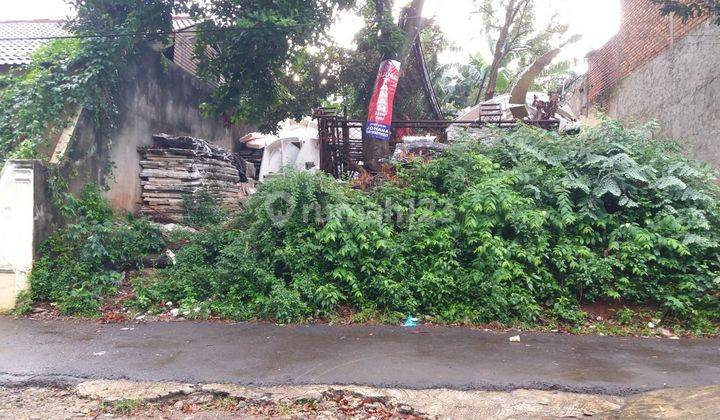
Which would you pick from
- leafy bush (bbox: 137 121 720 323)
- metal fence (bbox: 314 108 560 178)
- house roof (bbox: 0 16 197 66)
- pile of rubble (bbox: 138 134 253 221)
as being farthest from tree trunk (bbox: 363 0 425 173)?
house roof (bbox: 0 16 197 66)

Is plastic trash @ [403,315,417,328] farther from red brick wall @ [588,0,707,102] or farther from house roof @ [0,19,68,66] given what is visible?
house roof @ [0,19,68,66]

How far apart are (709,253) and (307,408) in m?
5.33

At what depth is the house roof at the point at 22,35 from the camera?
32.3 ft

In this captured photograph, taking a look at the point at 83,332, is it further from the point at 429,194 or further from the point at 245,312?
the point at 429,194

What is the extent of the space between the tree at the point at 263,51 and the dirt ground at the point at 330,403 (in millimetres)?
5506

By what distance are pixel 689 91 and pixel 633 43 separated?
9.54 feet

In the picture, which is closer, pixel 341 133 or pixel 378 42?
pixel 378 42

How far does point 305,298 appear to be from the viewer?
6117 millimetres

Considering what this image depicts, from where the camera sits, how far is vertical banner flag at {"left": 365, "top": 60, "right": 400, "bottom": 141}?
8.70 metres

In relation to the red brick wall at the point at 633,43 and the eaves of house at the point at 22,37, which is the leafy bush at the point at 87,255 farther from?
the red brick wall at the point at 633,43

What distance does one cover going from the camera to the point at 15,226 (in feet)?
20.9

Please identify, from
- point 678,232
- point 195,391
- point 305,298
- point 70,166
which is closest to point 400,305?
point 305,298

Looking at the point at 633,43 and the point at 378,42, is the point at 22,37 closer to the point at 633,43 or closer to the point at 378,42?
the point at 378,42

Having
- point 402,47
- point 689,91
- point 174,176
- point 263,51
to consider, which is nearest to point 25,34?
point 174,176
